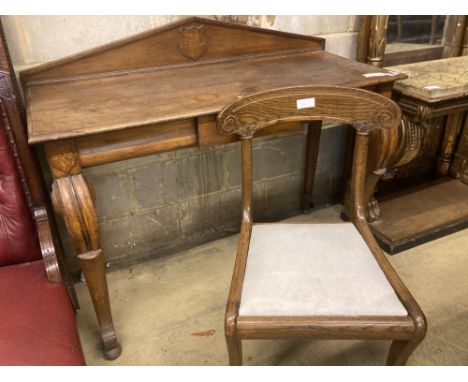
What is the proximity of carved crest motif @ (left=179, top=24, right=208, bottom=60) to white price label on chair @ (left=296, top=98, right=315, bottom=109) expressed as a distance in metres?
0.58

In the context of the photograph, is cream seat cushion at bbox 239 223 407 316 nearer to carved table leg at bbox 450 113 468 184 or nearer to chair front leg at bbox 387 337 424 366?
chair front leg at bbox 387 337 424 366

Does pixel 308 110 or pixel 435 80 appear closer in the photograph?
pixel 308 110

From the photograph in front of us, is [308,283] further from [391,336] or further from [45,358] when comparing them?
[45,358]

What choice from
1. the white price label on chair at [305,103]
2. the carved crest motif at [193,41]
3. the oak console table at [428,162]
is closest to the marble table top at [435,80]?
the oak console table at [428,162]

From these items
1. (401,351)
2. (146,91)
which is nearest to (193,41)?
(146,91)

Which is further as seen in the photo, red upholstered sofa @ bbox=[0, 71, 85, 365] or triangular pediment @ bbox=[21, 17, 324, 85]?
triangular pediment @ bbox=[21, 17, 324, 85]

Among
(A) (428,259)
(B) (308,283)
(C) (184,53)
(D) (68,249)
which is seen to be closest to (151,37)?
(C) (184,53)

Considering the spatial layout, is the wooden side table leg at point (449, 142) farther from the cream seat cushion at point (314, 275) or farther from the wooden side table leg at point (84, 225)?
the wooden side table leg at point (84, 225)

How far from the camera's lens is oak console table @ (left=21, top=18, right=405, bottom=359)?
1.13 meters

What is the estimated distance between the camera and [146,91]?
136 centimetres

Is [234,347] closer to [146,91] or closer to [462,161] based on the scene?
[146,91]

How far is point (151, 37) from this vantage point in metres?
1.54

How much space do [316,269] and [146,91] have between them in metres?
0.78

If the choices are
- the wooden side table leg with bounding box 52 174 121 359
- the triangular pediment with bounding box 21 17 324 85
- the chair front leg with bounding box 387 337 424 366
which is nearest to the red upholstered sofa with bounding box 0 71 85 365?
the wooden side table leg with bounding box 52 174 121 359
